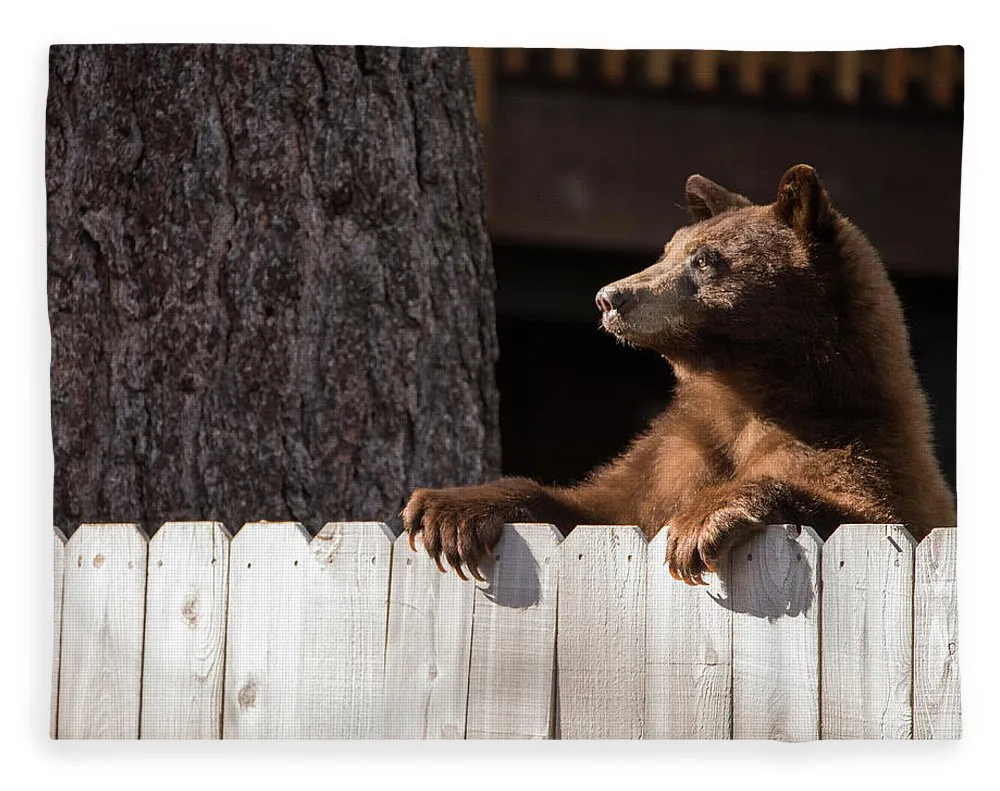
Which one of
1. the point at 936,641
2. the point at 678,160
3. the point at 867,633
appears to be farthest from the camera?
the point at 678,160

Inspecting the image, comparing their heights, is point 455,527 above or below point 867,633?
above

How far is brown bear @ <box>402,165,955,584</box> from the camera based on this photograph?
10.8 feet

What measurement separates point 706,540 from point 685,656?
0.33m

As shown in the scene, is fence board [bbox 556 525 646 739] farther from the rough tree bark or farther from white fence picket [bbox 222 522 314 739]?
the rough tree bark

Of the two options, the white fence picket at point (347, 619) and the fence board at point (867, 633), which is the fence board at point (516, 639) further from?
the fence board at point (867, 633)

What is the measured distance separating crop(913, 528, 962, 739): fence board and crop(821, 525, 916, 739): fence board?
3 cm

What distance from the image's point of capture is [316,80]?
3.98 meters

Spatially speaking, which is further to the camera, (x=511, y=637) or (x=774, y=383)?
(x=774, y=383)

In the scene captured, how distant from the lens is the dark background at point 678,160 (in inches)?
147

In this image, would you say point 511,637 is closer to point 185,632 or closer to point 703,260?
point 185,632

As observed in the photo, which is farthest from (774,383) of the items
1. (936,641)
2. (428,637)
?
(428,637)

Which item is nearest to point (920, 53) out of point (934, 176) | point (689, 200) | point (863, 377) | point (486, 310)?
point (934, 176)

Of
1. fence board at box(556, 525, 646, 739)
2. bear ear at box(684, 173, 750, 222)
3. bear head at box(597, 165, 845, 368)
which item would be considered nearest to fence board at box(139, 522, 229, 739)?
fence board at box(556, 525, 646, 739)

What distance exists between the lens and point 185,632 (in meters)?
3.42
